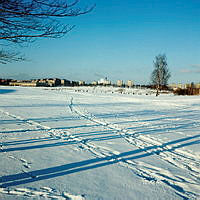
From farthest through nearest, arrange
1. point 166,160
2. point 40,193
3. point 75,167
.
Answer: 1. point 166,160
2. point 75,167
3. point 40,193

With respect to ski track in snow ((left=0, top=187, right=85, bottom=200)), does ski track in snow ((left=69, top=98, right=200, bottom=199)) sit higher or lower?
higher

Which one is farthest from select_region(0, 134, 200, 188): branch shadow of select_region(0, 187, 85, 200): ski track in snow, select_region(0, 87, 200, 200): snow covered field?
select_region(0, 187, 85, 200): ski track in snow

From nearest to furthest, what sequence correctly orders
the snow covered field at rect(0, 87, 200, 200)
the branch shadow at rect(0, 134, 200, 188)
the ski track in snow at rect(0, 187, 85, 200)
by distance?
the ski track in snow at rect(0, 187, 85, 200), the snow covered field at rect(0, 87, 200, 200), the branch shadow at rect(0, 134, 200, 188)

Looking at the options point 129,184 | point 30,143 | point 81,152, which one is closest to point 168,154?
point 129,184

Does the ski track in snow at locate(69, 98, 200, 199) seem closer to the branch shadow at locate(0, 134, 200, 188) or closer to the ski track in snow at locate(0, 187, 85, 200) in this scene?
the branch shadow at locate(0, 134, 200, 188)

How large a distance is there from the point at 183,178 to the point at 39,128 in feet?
15.7

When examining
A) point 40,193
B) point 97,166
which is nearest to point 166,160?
point 97,166

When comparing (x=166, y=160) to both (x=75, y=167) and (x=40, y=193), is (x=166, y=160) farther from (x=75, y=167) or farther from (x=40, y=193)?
(x=40, y=193)

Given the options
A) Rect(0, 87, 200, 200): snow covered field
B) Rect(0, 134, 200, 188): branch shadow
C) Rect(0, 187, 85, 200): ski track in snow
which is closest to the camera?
Rect(0, 187, 85, 200): ski track in snow

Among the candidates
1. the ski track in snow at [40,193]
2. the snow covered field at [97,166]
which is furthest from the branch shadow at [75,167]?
the ski track in snow at [40,193]

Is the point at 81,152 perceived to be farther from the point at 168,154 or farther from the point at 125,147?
the point at 168,154

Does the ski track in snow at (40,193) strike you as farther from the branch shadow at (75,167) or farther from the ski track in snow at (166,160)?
the ski track in snow at (166,160)

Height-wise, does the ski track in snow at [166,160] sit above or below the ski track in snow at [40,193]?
above

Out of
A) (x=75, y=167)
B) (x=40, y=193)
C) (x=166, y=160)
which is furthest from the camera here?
(x=166, y=160)
